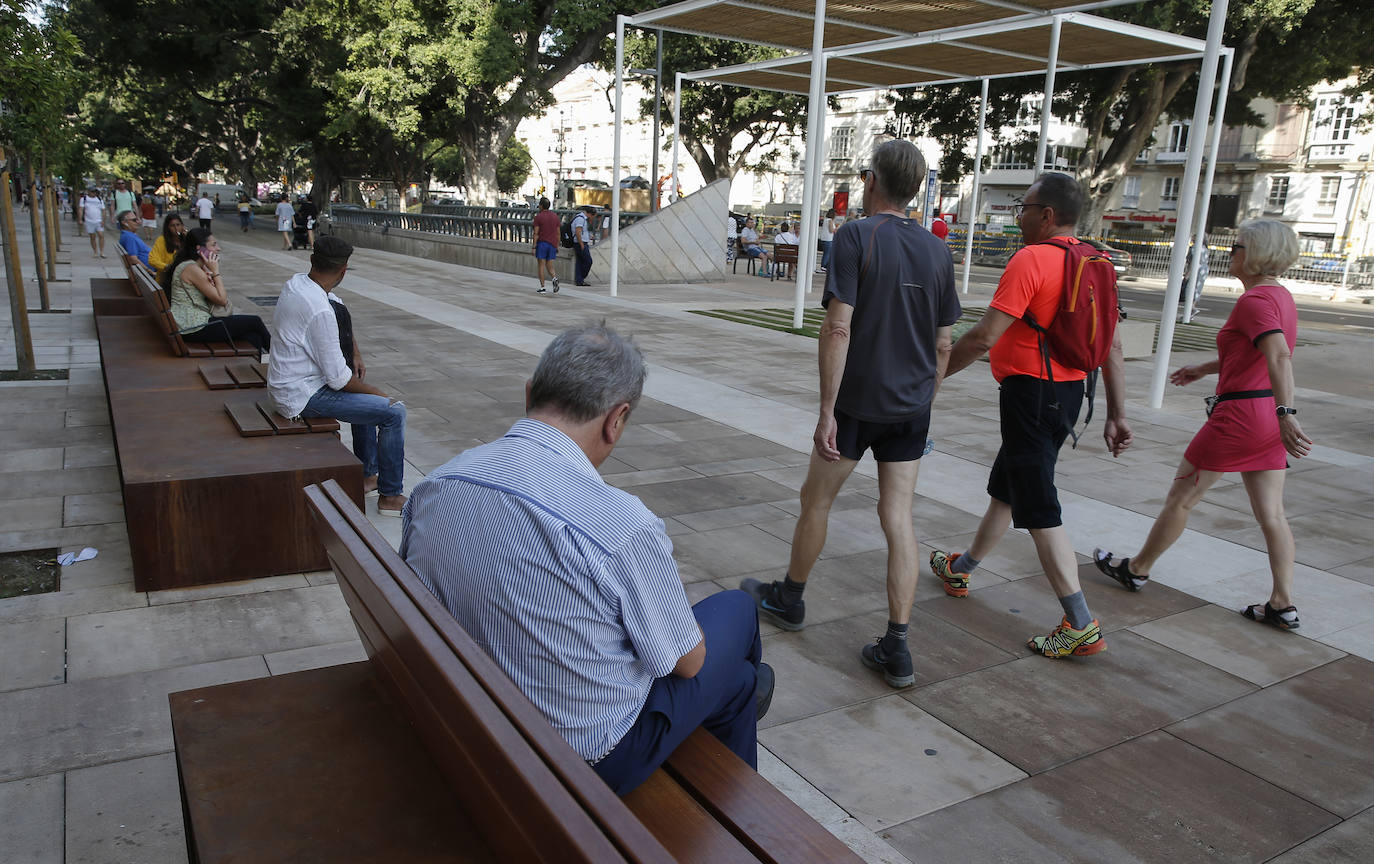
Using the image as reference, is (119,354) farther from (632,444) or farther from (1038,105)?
(1038,105)

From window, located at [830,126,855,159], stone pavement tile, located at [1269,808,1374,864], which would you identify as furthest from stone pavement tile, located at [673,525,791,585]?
window, located at [830,126,855,159]

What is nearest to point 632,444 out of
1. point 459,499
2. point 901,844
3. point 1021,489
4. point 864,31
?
point 1021,489

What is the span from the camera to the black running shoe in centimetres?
397

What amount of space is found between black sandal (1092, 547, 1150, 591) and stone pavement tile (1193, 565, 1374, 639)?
286 millimetres

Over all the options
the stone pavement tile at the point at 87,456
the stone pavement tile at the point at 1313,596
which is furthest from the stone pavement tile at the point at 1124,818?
the stone pavement tile at the point at 87,456

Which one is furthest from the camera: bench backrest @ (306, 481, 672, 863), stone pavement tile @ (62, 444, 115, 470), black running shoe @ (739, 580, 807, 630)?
stone pavement tile @ (62, 444, 115, 470)

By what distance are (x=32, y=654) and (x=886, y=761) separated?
119 inches

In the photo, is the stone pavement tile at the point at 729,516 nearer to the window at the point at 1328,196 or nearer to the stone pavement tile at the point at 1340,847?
the stone pavement tile at the point at 1340,847

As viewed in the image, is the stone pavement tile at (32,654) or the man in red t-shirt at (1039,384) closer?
the stone pavement tile at (32,654)

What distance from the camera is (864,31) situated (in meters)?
15.2

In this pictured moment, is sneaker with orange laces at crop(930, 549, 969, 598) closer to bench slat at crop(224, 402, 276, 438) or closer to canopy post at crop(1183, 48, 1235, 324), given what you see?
bench slat at crop(224, 402, 276, 438)

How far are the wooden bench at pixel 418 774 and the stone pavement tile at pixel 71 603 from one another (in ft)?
6.42

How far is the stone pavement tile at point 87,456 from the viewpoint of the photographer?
582 cm

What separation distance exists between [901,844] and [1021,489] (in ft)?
5.35
